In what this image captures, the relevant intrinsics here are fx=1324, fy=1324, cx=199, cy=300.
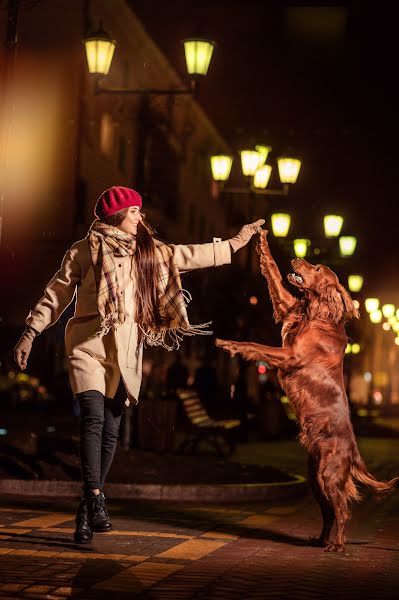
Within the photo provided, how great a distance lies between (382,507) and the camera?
1146 centimetres

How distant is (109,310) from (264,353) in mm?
988

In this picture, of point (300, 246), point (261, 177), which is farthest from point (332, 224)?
point (261, 177)

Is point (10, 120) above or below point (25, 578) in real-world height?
above

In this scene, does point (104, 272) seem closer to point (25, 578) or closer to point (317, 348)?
point (317, 348)

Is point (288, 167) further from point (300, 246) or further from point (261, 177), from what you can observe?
point (300, 246)

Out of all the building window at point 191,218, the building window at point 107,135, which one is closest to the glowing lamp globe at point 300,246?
the building window at point 107,135

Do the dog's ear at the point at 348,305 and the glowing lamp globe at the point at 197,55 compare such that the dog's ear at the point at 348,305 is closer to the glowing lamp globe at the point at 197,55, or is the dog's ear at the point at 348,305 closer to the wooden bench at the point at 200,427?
the wooden bench at the point at 200,427

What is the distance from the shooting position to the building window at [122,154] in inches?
1844

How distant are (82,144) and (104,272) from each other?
3398 centimetres

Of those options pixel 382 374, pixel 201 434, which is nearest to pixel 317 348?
pixel 201 434

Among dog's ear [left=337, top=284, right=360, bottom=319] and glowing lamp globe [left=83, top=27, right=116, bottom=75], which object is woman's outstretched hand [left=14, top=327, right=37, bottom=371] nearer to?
dog's ear [left=337, top=284, right=360, bottom=319]

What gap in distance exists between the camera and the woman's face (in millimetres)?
7574

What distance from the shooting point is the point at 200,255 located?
7.60 meters

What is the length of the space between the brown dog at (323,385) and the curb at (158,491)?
13.5ft
